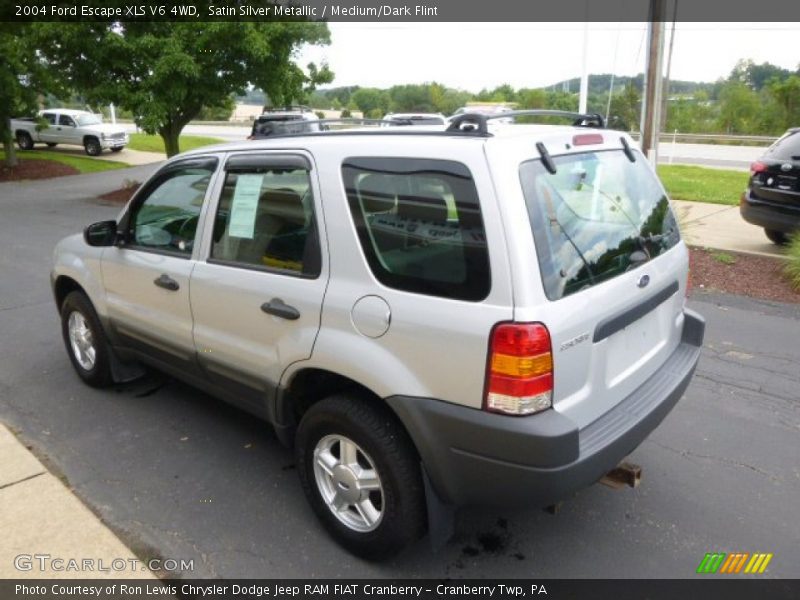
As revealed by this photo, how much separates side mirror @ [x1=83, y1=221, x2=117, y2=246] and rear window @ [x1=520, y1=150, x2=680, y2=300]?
9.01 feet

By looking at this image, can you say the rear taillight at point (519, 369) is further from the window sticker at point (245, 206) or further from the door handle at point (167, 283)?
the door handle at point (167, 283)

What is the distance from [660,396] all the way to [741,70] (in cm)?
6109

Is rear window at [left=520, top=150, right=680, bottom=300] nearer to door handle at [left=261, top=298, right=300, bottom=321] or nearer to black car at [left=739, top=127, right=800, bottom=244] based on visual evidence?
door handle at [left=261, top=298, right=300, bottom=321]

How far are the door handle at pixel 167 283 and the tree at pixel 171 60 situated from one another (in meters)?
10.2

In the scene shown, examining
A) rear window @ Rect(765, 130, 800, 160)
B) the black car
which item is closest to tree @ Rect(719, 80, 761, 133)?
rear window @ Rect(765, 130, 800, 160)

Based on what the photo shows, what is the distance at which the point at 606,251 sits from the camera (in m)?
2.56

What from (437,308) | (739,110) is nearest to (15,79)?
(437,308)

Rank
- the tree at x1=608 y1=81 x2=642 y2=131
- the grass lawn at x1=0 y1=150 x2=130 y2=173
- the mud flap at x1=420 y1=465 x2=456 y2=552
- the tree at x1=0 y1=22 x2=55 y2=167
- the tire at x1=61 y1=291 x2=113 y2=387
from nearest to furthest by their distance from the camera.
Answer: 1. the mud flap at x1=420 y1=465 x2=456 y2=552
2. the tire at x1=61 y1=291 x2=113 y2=387
3. the tree at x1=0 y1=22 x2=55 y2=167
4. the tree at x1=608 y1=81 x2=642 y2=131
5. the grass lawn at x1=0 y1=150 x2=130 y2=173

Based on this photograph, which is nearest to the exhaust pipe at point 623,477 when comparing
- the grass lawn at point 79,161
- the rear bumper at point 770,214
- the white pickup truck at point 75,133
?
the rear bumper at point 770,214

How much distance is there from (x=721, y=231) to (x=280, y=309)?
871 cm

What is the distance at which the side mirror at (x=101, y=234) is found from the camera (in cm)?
388

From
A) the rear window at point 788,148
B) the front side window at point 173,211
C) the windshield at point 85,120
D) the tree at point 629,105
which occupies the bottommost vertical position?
the front side window at point 173,211

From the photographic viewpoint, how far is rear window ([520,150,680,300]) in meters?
2.28

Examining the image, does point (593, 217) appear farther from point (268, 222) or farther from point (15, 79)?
point (15, 79)
